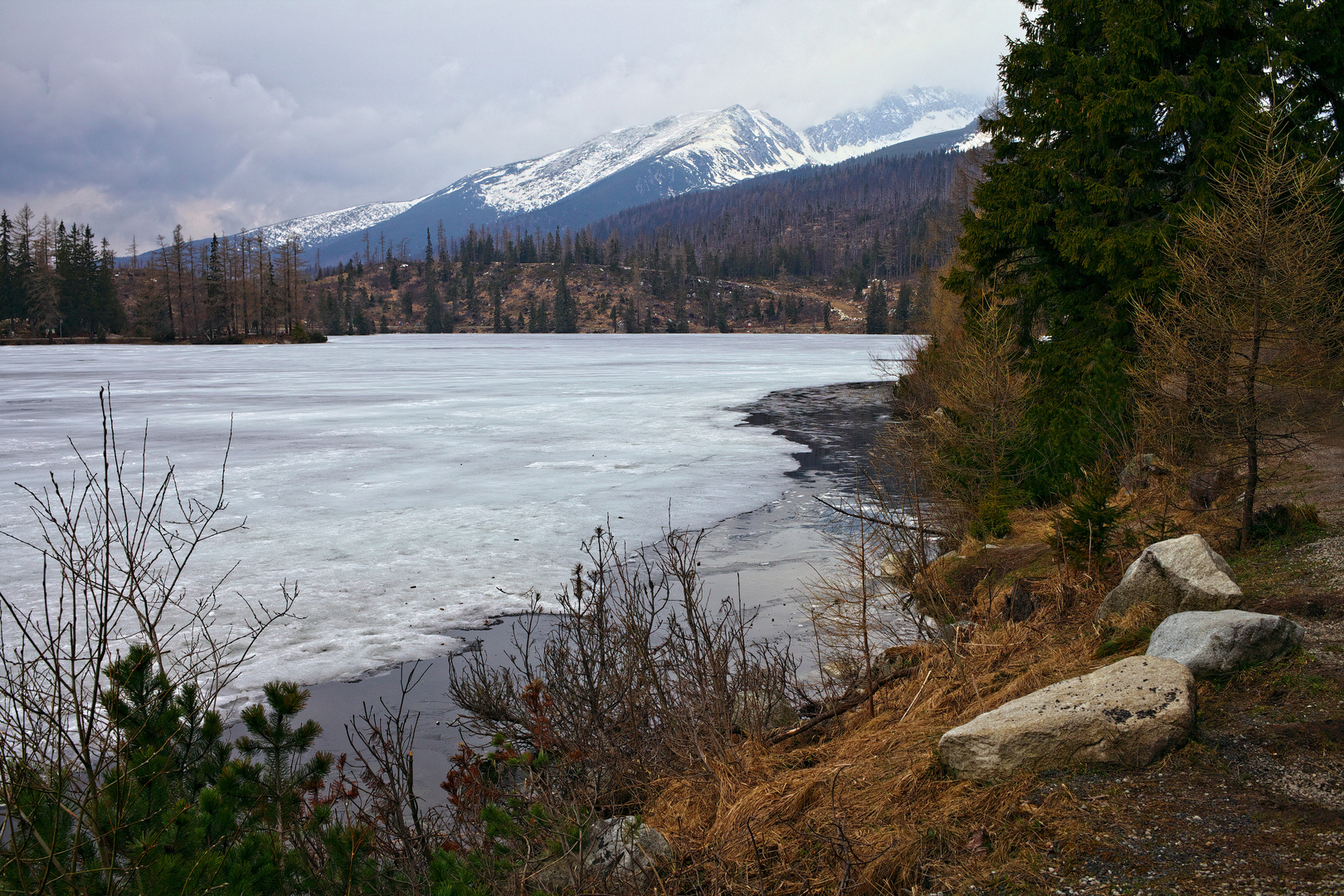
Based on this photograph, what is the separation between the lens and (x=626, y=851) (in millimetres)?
4055

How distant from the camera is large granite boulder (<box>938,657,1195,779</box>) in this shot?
4512 mm

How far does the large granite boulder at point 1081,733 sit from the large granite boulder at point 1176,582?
191 centimetres

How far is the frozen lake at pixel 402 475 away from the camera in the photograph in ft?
30.0

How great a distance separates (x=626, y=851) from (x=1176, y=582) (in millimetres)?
4787

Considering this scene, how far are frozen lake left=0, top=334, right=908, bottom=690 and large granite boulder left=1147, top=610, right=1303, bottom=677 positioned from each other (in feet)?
19.6

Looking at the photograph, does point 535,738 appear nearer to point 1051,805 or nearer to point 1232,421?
point 1051,805

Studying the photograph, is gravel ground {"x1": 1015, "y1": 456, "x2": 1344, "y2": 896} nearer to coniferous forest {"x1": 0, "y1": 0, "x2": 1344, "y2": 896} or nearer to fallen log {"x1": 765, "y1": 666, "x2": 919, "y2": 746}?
coniferous forest {"x1": 0, "y1": 0, "x2": 1344, "y2": 896}

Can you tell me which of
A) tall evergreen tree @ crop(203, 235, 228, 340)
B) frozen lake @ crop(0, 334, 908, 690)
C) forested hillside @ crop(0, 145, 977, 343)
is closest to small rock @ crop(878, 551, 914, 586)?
frozen lake @ crop(0, 334, 908, 690)

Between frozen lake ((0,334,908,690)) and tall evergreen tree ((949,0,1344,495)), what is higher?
tall evergreen tree ((949,0,1344,495))

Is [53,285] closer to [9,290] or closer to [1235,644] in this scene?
[9,290]

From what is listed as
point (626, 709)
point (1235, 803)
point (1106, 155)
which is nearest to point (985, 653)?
point (1235, 803)

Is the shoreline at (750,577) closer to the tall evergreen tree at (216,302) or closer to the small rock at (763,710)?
the small rock at (763,710)

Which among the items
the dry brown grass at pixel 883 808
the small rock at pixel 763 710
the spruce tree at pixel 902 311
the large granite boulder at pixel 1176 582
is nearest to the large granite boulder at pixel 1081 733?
the dry brown grass at pixel 883 808

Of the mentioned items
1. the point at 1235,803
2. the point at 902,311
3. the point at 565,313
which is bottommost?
the point at 1235,803
